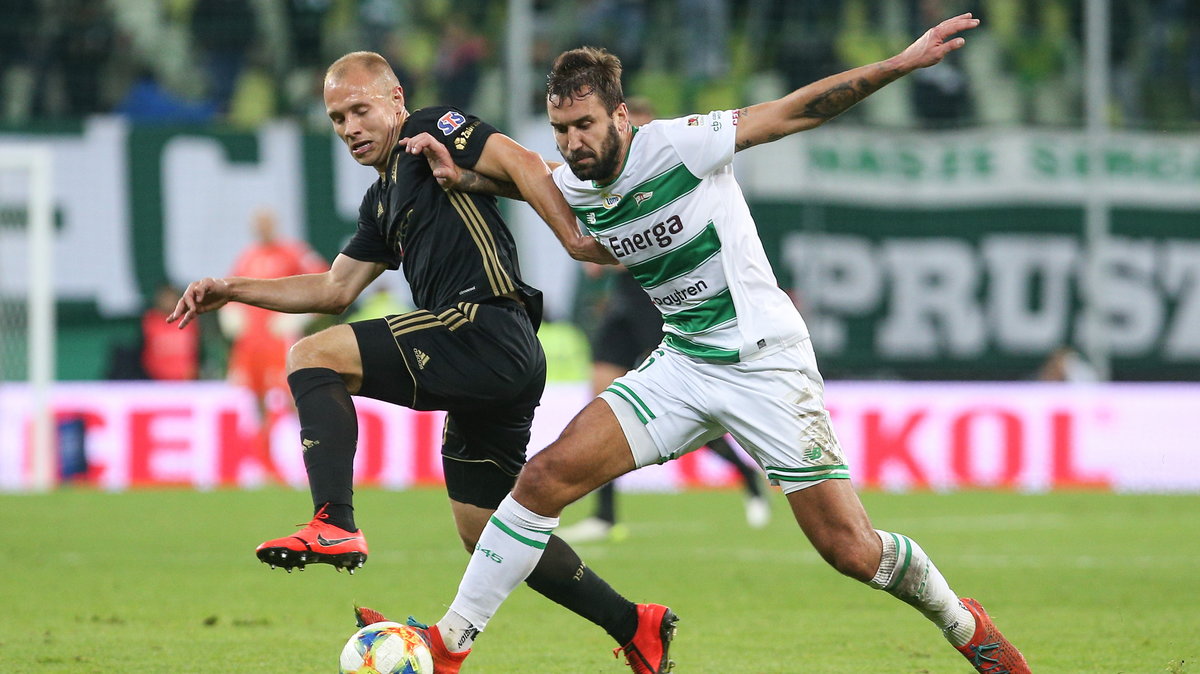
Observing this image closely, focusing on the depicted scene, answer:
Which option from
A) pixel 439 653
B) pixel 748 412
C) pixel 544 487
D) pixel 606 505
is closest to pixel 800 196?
pixel 606 505

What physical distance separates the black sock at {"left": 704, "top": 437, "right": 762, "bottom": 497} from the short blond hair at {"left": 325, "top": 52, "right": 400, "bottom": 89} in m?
5.25

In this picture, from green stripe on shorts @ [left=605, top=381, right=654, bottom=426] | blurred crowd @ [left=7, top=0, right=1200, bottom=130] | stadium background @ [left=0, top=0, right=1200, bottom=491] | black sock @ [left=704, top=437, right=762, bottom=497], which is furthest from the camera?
blurred crowd @ [left=7, top=0, right=1200, bottom=130]

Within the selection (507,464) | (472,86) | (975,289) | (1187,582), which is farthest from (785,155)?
(507,464)

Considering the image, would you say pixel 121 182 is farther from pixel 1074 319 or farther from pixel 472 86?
pixel 1074 319

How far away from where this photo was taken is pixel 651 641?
5.69m

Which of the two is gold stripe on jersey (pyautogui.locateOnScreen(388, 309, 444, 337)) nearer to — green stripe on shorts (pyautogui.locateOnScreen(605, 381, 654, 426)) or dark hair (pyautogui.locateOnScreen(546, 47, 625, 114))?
green stripe on shorts (pyautogui.locateOnScreen(605, 381, 654, 426))

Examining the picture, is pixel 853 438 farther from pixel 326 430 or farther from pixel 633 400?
pixel 326 430

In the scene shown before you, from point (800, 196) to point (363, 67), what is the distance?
10.7 meters

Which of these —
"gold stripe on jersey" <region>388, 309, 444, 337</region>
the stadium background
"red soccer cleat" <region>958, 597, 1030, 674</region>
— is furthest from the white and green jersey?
the stadium background

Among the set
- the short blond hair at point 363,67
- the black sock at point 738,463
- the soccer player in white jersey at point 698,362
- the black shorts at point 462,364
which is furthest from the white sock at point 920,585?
the black sock at point 738,463

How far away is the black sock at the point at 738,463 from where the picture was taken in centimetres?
Answer: 1080

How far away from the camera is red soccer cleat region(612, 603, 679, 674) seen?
18.6 feet

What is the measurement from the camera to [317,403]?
5.12 m

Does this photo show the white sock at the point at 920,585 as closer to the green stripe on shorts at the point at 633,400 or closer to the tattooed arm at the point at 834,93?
the green stripe on shorts at the point at 633,400
